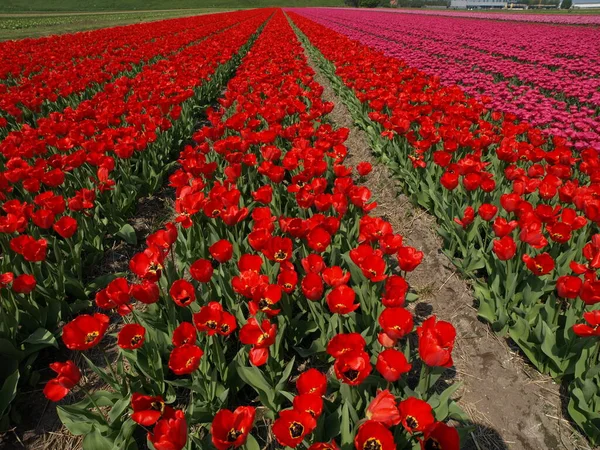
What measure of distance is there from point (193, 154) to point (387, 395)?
133 inches

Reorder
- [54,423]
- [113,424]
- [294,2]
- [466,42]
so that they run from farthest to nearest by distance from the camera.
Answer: [294,2] → [466,42] → [54,423] → [113,424]

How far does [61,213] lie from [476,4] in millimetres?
142528

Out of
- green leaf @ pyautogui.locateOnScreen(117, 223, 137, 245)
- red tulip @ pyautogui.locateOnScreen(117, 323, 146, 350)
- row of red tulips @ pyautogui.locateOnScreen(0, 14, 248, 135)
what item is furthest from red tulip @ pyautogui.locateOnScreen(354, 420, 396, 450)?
row of red tulips @ pyautogui.locateOnScreen(0, 14, 248, 135)

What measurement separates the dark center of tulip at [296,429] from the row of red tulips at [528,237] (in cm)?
159

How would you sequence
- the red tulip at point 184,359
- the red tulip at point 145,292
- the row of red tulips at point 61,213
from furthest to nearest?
the row of red tulips at point 61,213
the red tulip at point 145,292
the red tulip at point 184,359

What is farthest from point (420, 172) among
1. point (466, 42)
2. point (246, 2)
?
point (246, 2)

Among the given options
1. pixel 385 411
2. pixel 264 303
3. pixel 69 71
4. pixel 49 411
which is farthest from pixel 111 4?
pixel 385 411

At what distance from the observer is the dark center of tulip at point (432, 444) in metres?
1.62

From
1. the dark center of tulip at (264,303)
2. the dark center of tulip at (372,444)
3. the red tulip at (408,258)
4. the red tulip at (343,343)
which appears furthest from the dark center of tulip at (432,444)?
the dark center of tulip at (264,303)

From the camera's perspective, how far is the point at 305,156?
4109 millimetres

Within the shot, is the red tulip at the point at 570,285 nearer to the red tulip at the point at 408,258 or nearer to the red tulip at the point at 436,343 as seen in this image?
the red tulip at the point at 408,258

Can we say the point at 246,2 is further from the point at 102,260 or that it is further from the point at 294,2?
the point at 102,260

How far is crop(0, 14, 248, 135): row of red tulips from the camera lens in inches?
278

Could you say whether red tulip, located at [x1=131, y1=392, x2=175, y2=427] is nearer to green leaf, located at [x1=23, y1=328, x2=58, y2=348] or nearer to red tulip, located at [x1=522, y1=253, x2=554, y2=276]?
green leaf, located at [x1=23, y1=328, x2=58, y2=348]
